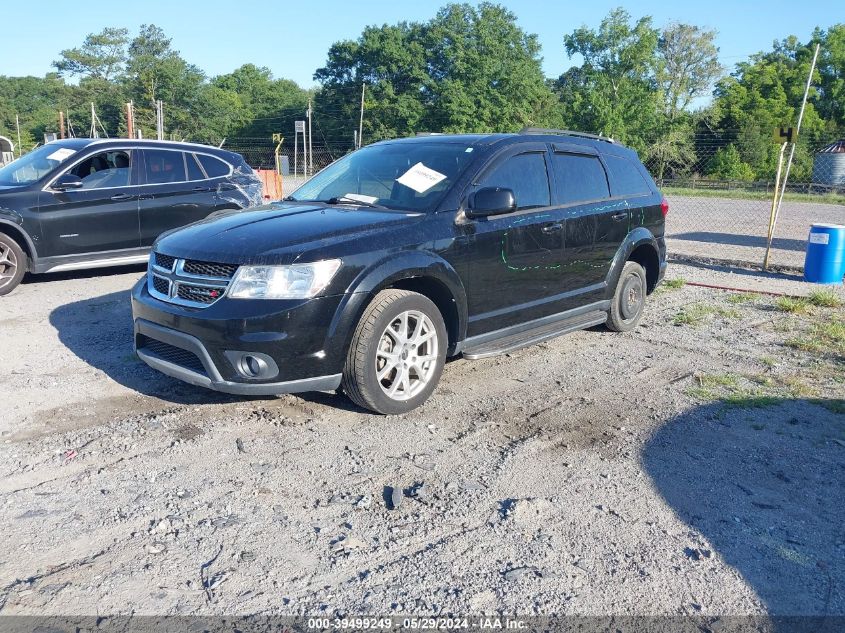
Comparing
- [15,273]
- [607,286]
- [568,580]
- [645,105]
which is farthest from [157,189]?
[645,105]

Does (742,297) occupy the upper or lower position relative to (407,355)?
lower

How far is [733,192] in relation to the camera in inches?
1436

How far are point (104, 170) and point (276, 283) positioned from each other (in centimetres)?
593

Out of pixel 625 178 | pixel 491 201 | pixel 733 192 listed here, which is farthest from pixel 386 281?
pixel 733 192

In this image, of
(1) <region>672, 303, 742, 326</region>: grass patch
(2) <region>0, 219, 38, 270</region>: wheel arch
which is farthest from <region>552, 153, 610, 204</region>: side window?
(2) <region>0, 219, 38, 270</region>: wheel arch

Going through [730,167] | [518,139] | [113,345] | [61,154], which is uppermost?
[730,167]

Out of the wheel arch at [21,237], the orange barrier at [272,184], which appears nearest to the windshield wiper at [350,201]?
the wheel arch at [21,237]

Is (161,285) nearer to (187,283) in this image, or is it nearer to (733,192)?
(187,283)

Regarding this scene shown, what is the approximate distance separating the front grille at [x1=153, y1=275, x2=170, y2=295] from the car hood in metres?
0.19

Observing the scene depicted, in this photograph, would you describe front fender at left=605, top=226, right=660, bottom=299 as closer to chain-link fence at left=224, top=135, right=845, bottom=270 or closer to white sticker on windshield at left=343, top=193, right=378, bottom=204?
white sticker on windshield at left=343, top=193, right=378, bottom=204

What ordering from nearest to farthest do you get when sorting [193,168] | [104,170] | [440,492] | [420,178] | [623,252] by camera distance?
1. [440,492]
2. [420,178]
3. [623,252]
4. [104,170]
5. [193,168]

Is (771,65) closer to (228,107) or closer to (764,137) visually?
(764,137)

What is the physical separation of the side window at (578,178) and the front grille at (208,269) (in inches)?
112

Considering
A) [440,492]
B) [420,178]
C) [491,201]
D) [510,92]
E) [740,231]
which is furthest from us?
[510,92]
